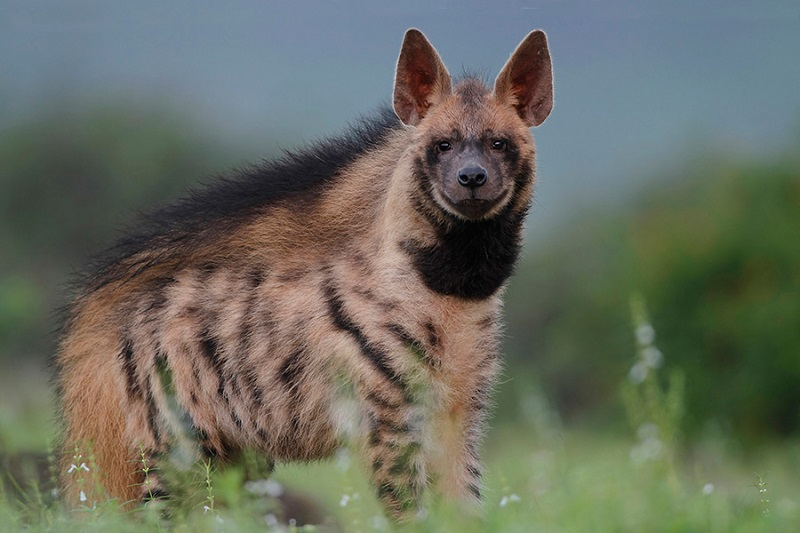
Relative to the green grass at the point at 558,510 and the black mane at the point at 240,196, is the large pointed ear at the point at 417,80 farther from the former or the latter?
the green grass at the point at 558,510

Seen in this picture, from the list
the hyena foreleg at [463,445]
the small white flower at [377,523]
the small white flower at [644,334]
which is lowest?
the hyena foreleg at [463,445]

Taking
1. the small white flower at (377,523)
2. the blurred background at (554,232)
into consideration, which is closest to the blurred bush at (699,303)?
the blurred background at (554,232)

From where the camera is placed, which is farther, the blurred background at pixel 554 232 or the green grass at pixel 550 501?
the blurred background at pixel 554 232

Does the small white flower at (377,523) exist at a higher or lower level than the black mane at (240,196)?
lower

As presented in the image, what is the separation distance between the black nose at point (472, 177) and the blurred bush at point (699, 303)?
10.5 m

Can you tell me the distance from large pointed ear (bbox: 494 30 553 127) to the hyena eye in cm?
37

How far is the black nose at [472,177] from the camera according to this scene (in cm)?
514

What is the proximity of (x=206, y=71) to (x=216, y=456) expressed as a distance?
1952 inches

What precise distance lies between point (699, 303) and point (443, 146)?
529 inches

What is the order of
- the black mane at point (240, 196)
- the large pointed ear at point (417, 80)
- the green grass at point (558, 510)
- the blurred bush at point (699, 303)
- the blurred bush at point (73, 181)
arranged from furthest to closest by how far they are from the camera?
the blurred bush at point (73, 181) < the blurred bush at point (699, 303) < the black mane at point (240, 196) < the large pointed ear at point (417, 80) < the green grass at point (558, 510)

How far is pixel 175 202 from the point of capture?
6207 millimetres

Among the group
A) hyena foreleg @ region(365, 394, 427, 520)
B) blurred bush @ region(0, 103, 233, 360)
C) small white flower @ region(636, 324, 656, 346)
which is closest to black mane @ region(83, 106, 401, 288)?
hyena foreleg @ region(365, 394, 427, 520)

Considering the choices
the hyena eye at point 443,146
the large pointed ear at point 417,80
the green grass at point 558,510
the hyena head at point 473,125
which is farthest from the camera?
the large pointed ear at point 417,80

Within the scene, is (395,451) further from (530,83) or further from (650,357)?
(530,83)
